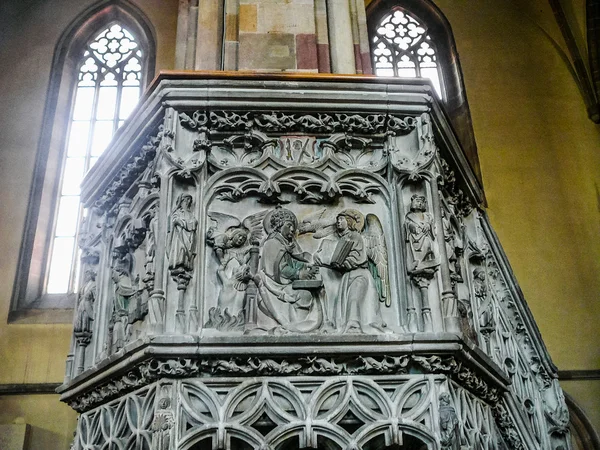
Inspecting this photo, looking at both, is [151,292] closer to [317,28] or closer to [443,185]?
[443,185]

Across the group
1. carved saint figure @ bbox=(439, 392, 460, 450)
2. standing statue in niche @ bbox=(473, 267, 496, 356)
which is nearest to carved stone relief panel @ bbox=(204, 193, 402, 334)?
carved saint figure @ bbox=(439, 392, 460, 450)

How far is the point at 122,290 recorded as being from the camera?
430 cm

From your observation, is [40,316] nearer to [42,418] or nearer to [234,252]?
[42,418]

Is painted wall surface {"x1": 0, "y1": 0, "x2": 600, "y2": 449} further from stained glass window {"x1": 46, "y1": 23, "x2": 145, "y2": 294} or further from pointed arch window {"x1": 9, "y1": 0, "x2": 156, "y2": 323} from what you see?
stained glass window {"x1": 46, "y1": 23, "x2": 145, "y2": 294}

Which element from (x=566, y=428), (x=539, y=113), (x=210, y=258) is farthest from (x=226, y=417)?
(x=539, y=113)

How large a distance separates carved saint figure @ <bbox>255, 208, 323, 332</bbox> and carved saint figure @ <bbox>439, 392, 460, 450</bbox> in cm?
80

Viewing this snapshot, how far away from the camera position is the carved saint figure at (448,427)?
3.39m

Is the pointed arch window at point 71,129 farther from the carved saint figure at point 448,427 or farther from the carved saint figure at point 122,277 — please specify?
the carved saint figure at point 448,427

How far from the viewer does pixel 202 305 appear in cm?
368

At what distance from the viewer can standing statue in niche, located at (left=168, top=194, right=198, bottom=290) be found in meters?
3.68

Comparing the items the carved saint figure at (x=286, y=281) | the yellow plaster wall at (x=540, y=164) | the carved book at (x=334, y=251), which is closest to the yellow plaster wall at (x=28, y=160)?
the yellow plaster wall at (x=540, y=164)

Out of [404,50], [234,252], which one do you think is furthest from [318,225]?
[404,50]

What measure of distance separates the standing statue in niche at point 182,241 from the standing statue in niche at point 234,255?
14 cm

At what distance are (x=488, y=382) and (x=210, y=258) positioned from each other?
1902mm
